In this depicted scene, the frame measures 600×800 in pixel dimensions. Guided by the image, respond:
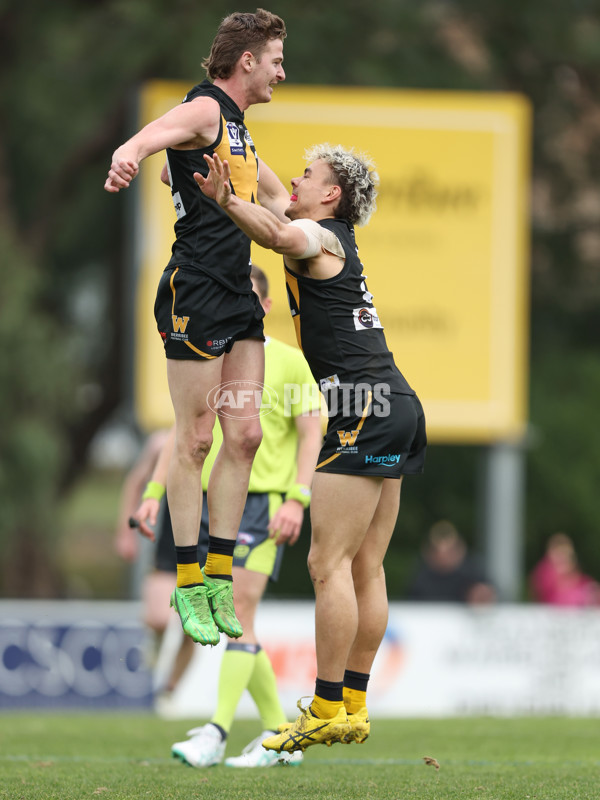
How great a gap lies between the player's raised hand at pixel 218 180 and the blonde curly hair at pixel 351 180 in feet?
2.50

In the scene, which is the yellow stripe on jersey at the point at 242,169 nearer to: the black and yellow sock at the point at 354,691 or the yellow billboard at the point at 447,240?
the black and yellow sock at the point at 354,691

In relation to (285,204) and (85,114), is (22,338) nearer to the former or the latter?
(85,114)

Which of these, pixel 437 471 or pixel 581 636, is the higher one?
pixel 437 471

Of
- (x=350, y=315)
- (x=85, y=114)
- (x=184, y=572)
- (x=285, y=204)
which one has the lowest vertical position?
(x=184, y=572)

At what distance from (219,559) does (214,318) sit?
1102 millimetres

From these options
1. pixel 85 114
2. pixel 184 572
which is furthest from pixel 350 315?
pixel 85 114

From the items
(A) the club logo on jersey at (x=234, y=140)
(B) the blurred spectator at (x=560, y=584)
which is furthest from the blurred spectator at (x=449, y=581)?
(A) the club logo on jersey at (x=234, y=140)

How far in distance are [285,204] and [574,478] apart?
53.7ft

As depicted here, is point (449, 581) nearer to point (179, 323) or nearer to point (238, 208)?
point (179, 323)

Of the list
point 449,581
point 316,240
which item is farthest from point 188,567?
point 449,581

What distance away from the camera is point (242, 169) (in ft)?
20.4

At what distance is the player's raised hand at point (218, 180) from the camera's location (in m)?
5.82

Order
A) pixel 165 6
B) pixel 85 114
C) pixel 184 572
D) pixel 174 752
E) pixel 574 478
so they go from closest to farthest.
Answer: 1. pixel 184 572
2. pixel 174 752
3. pixel 165 6
4. pixel 85 114
5. pixel 574 478

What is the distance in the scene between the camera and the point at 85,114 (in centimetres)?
2000
